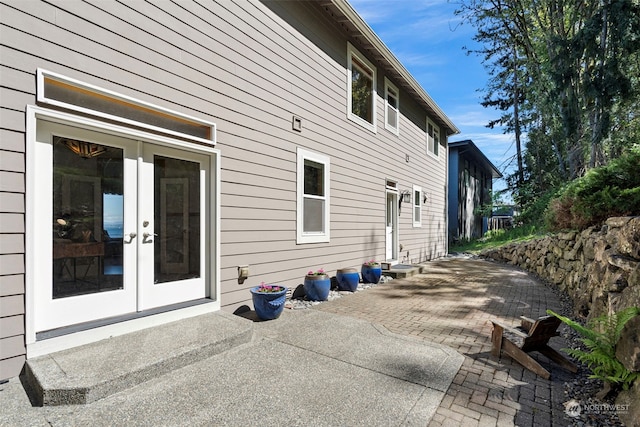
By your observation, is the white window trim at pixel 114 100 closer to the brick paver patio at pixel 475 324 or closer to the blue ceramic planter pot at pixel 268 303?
the blue ceramic planter pot at pixel 268 303

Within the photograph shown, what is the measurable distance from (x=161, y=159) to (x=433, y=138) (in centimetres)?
1038

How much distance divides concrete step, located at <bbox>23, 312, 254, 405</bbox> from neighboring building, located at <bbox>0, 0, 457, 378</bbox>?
0.19 m

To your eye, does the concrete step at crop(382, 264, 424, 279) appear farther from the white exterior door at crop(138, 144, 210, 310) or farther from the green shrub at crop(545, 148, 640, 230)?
the white exterior door at crop(138, 144, 210, 310)

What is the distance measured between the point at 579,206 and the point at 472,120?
18.5 metres

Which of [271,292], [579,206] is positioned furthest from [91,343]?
[579,206]

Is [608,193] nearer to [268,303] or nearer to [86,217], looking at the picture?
[268,303]

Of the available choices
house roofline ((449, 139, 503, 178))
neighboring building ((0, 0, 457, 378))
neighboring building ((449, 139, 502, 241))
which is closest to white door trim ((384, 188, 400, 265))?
neighboring building ((0, 0, 457, 378))

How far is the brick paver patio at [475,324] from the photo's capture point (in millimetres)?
2188

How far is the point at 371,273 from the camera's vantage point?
6.70 metres

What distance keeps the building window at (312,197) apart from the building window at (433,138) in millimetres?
6567

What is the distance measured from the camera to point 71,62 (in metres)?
2.78

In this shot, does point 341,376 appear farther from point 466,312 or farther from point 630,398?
point 466,312
